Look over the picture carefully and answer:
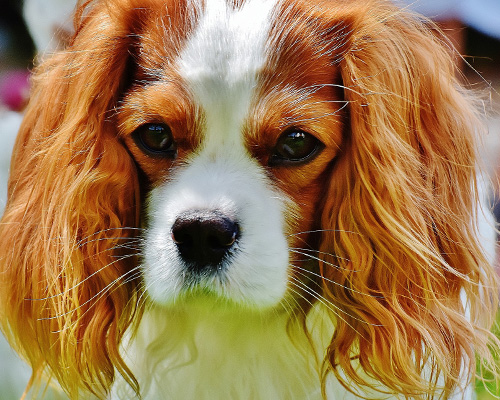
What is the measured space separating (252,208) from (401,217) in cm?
32

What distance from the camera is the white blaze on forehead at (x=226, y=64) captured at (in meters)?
1.32

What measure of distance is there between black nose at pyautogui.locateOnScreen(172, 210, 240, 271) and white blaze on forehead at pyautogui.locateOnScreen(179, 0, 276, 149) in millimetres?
173

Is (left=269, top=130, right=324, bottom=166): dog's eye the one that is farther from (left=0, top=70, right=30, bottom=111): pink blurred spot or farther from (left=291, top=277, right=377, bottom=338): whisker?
(left=0, top=70, right=30, bottom=111): pink blurred spot

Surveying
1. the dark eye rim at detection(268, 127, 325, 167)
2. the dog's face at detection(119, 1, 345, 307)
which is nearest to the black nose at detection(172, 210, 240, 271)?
the dog's face at detection(119, 1, 345, 307)

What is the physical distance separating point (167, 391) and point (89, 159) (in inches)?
23.7

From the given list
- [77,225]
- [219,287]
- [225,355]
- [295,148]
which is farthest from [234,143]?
[225,355]

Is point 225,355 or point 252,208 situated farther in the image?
point 225,355

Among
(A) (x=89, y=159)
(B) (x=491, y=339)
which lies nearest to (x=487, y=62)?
(B) (x=491, y=339)

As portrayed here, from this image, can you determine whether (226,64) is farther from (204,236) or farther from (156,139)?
(204,236)

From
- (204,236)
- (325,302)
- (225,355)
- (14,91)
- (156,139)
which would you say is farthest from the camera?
(14,91)

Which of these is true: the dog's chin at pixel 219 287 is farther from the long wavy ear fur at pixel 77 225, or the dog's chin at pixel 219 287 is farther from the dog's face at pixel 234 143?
the long wavy ear fur at pixel 77 225

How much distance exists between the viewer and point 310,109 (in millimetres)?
1354

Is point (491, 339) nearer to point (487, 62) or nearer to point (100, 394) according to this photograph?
point (100, 394)

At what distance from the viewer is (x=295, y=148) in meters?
1.36
